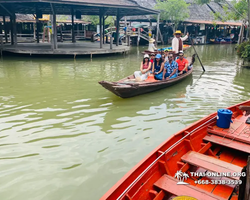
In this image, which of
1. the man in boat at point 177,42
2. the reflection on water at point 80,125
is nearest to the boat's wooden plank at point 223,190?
the reflection on water at point 80,125

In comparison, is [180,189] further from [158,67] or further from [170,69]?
[158,67]

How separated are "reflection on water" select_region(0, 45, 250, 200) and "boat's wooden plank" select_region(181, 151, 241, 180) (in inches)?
46.4

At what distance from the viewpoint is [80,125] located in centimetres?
604

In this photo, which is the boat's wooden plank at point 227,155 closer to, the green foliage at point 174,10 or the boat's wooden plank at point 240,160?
the boat's wooden plank at point 240,160

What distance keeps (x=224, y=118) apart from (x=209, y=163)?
139 centimetres

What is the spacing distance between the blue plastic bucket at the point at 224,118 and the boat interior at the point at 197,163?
3.6 inches

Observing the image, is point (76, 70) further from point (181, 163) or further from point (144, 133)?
point (181, 163)

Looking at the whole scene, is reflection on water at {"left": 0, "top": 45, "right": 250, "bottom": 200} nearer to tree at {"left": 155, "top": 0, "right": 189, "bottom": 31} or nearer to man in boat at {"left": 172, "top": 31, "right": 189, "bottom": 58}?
man in boat at {"left": 172, "top": 31, "right": 189, "bottom": 58}

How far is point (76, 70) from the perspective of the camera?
12727 millimetres

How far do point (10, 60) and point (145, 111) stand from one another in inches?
452

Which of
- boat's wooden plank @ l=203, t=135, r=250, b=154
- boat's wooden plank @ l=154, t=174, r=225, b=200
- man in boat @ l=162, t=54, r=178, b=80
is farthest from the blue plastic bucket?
man in boat @ l=162, t=54, r=178, b=80

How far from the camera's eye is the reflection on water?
13.3 feet

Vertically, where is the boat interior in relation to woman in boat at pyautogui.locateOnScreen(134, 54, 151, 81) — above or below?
below

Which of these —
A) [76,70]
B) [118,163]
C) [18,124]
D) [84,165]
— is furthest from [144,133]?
[76,70]
